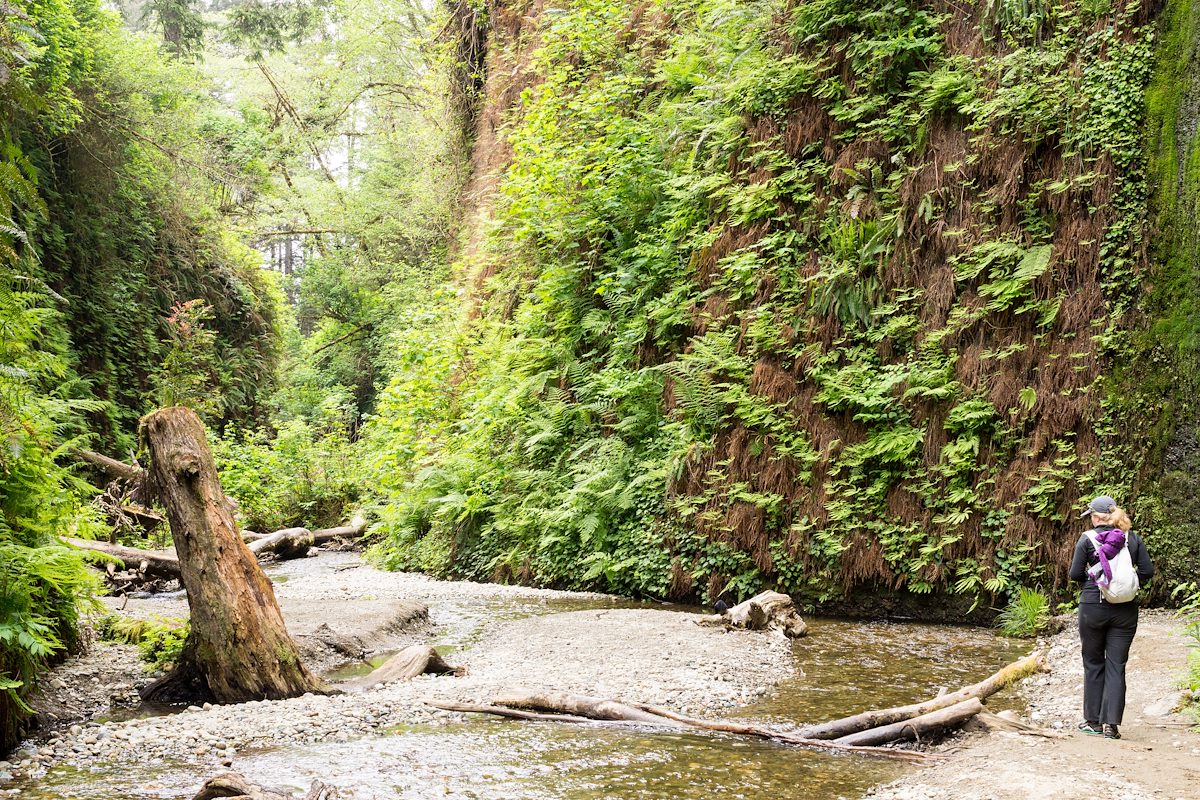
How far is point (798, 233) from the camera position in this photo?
38.3ft

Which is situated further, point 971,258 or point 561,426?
point 561,426

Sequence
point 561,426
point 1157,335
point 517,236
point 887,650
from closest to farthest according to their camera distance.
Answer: point 887,650 → point 1157,335 → point 561,426 → point 517,236

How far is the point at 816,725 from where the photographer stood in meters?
5.54

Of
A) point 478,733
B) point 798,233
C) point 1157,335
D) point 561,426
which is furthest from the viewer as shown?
point 561,426

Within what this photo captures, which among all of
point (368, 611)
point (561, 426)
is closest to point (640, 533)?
point (561, 426)

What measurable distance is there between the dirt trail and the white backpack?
0.84 meters

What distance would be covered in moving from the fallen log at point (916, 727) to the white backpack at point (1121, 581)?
1135 mm

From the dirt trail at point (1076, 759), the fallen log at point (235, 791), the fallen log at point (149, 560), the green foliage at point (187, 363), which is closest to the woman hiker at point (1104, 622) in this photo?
the dirt trail at point (1076, 759)

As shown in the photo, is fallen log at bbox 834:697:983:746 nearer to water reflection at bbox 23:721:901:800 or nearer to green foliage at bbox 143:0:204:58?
water reflection at bbox 23:721:901:800

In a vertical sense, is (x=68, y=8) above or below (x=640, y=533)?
above

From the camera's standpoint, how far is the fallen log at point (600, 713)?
538 centimetres

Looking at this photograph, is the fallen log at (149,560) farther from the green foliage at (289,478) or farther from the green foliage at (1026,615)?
the green foliage at (1026,615)

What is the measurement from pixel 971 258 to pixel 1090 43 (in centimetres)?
280

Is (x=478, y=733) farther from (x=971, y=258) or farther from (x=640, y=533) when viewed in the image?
(x=971, y=258)
